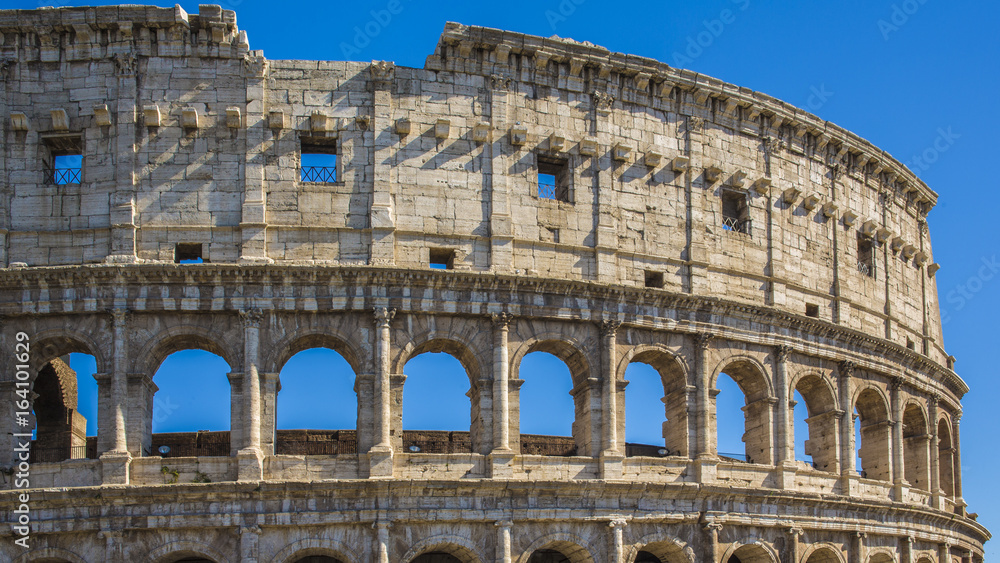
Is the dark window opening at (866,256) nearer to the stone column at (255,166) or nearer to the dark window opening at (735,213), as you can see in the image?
the dark window opening at (735,213)

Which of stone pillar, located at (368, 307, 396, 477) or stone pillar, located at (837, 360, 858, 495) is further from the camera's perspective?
stone pillar, located at (837, 360, 858, 495)

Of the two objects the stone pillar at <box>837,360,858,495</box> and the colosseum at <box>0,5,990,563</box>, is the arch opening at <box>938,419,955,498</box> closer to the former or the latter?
the colosseum at <box>0,5,990,563</box>

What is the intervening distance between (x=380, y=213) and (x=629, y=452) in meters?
8.22

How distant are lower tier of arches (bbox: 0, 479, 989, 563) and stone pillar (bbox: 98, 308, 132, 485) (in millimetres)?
526

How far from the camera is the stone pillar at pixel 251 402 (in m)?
24.1

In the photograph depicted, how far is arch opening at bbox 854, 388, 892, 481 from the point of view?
31.6 m

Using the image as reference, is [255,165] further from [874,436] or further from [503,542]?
[874,436]

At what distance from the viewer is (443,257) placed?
2658 cm

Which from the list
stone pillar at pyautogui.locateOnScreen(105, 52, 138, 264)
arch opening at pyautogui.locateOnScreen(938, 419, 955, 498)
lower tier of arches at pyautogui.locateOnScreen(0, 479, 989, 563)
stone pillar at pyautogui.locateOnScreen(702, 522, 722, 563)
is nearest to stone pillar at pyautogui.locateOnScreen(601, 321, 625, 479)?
lower tier of arches at pyautogui.locateOnScreen(0, 479, 989, 563)

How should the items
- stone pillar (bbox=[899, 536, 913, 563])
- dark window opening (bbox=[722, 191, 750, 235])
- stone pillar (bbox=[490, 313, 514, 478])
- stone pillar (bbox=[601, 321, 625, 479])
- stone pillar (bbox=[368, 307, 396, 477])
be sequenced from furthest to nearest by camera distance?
stone pillar (bbox=[899, 536, 913, 563]) < dark window opening (bbox=[722, 191, 750, 235]) < stone pillar (bbox=[601, 321, 625, 479]) < stone pillar (bbox=[490, 313, 514, 478]) < stone pillar (bbox=[368, 307, 396, 477])

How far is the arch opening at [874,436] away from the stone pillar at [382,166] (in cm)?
1368

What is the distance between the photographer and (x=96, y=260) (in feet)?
82.6

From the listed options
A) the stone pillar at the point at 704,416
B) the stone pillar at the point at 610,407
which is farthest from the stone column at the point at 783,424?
the stone pillar at the point at 610,407

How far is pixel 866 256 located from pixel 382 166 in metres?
14.9
